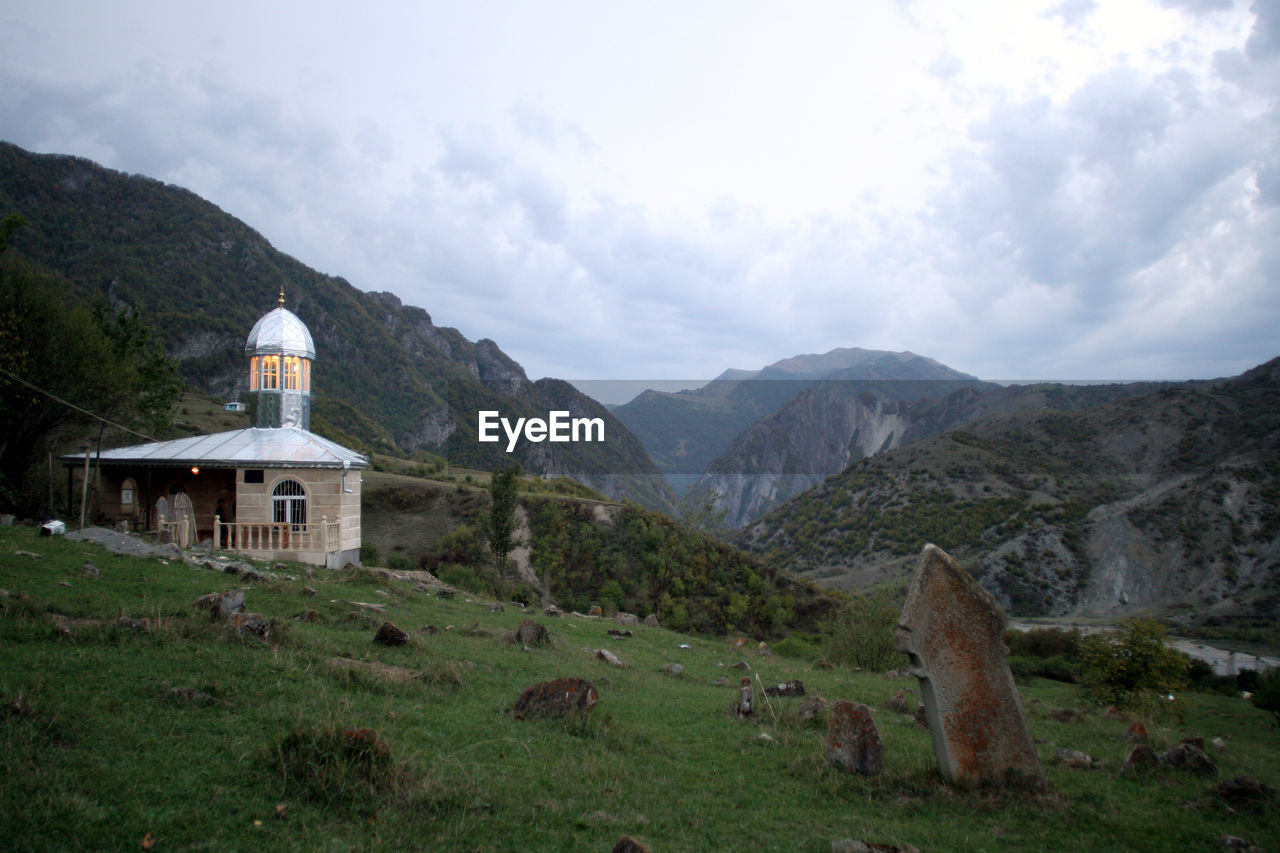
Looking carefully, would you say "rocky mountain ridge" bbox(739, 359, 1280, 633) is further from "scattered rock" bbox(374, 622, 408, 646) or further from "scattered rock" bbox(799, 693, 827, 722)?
"scattered rock" bbox(374, 622, 408, 646)

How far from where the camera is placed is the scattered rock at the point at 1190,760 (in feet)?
26.7

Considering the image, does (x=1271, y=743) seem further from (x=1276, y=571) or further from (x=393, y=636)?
(x=1276, y=571)

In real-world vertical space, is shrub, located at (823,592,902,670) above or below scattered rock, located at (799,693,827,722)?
below

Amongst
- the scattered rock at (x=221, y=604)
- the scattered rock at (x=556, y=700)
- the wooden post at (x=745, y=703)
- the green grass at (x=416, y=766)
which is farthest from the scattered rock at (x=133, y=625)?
the wooden post at (x=745, y=703)

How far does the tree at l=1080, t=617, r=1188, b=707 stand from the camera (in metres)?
15.7

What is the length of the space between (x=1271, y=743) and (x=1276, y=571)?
4179cm

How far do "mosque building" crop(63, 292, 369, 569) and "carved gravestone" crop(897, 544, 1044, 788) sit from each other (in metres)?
20.3

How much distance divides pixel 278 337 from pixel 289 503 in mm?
7065

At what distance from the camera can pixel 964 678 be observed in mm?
7410

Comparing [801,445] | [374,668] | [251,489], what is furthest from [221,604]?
[801,445]

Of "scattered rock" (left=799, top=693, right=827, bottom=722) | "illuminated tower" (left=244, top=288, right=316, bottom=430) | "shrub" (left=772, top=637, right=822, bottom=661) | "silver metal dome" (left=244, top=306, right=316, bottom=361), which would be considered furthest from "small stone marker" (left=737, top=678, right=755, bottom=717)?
"silver metal dome" (left=244, top=306, right=316, bottom=361)

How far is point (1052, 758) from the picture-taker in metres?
8.84

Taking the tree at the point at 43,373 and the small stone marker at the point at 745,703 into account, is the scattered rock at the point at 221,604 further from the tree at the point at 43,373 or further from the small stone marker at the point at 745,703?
the tree at the point at 43,373

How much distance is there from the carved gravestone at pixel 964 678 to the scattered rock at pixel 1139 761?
1.70m
